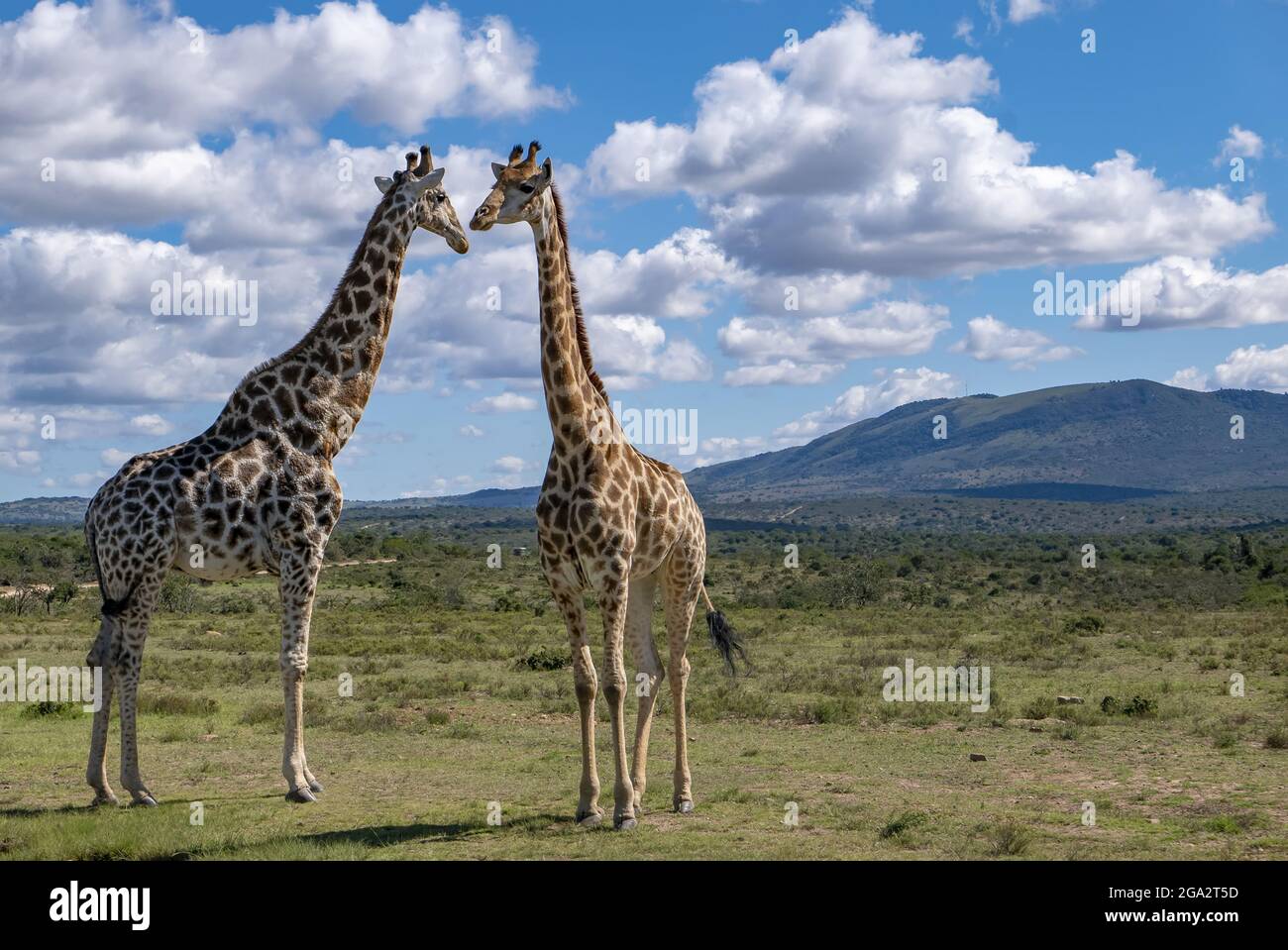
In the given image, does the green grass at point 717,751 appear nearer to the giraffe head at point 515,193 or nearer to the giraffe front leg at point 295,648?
the giraffe front leg at point 295,648

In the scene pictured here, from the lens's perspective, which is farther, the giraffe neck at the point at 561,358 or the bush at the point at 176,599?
the bush at the point at 176,599

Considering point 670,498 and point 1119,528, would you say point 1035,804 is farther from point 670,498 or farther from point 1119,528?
point 1119,528

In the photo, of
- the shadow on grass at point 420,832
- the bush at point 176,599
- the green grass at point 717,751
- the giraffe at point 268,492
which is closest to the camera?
the shadow on grass at point 420,832

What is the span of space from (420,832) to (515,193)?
515 centimetres

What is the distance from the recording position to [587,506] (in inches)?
422

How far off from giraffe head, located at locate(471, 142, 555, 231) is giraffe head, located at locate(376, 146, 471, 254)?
1.78 metres

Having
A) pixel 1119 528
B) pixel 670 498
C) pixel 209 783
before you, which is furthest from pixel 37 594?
pixel 1119 528

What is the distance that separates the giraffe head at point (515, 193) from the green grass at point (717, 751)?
4.88 m

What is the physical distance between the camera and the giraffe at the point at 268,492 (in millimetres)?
11578
